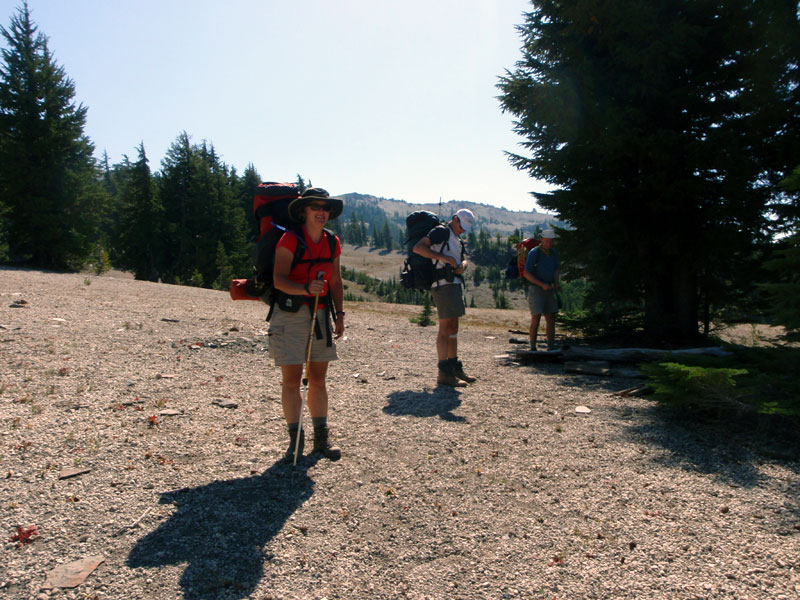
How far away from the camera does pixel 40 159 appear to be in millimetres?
24844

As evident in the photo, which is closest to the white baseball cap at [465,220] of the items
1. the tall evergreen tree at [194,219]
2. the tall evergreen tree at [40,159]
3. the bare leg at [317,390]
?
the bare leg at [317,390]

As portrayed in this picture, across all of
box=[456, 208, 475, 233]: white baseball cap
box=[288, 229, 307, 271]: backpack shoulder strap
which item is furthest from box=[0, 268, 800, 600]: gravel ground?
box=[456, 208, 475, 233]: white baseball cap

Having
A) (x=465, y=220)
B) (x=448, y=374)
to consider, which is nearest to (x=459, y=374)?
(x=448, y=374)

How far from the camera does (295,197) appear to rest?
184 inches

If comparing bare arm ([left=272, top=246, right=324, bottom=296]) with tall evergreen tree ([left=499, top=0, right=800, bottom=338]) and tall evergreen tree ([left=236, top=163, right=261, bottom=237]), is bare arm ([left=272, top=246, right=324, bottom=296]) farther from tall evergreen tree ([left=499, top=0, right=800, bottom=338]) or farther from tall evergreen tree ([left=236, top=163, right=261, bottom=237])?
tall evergreen tree ([left=236, top=163, right=261, bottom=237])

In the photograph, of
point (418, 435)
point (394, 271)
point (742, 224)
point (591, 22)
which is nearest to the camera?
point (418, 435)

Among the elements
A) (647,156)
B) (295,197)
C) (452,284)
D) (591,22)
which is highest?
(591,22)

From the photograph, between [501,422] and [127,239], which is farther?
[127,239]

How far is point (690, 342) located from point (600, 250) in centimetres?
285

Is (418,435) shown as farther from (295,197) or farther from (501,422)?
(295,197)

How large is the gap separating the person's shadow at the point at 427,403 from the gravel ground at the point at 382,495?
0.13 ft

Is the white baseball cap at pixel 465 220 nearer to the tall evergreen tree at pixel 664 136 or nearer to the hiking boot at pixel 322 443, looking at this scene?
the hiking boot at pixel 322 443

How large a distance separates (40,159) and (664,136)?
27.6 m

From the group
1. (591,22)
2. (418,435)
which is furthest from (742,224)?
(418,435)
